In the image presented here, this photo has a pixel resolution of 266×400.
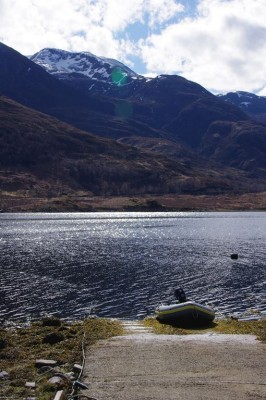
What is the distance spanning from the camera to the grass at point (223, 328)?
33.3 metres

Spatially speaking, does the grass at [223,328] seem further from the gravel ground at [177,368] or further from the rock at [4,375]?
the rock at [4,375]

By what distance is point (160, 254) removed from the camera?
297 feet

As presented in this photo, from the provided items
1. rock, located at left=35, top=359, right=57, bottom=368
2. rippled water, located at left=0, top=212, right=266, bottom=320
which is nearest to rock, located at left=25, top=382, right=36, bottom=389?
rock, located at left=35, top=359, right=57, bottom=368

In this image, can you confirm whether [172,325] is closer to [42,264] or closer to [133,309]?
[133,309]

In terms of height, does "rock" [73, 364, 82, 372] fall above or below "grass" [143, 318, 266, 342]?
above

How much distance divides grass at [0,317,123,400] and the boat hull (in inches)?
155

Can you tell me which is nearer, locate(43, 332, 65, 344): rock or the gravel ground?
the gravel ground

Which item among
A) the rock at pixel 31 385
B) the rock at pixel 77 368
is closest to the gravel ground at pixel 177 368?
the rock at pixel 77 368

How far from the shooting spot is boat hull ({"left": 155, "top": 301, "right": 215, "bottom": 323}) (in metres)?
36.6

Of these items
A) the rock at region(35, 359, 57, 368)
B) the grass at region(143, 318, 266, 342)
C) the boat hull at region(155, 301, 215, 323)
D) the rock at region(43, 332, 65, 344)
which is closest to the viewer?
the rock at region(35, 359, 57, 368)

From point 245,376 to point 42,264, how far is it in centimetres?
5727

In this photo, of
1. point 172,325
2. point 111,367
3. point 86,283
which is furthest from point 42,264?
point 111,367

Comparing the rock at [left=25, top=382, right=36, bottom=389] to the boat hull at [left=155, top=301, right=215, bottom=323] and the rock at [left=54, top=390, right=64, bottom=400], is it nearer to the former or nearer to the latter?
the rock at [left=54, top=390, right=64, bottom=400]

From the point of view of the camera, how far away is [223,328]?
3503 centimetres
